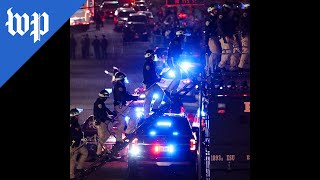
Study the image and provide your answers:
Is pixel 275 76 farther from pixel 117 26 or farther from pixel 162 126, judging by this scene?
pixel 117 26

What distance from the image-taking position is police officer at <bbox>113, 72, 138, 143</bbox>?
20125 millimetres

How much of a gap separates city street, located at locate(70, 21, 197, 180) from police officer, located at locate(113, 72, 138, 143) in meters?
1.04

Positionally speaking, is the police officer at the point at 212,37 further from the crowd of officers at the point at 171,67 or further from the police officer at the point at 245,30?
the police officer at the point at 245,30

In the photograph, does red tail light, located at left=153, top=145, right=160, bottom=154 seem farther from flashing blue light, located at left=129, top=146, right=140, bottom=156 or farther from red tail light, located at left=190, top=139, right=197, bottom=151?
red tail light, located at left=190, top=139, right=197, bottom=151

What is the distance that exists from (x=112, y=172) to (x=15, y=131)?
3.26m

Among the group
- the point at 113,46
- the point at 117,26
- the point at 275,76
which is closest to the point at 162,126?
the point at 275,76

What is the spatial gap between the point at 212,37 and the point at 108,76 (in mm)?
15396

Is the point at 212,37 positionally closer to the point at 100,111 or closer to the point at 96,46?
the point at 100,111

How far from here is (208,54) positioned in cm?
2111

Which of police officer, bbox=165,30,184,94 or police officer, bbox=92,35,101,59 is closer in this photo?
police officer, bbox=165,30,184,94

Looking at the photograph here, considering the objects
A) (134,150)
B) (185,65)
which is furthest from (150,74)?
(134,150)

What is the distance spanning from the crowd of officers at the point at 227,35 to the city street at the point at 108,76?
13.0 ft

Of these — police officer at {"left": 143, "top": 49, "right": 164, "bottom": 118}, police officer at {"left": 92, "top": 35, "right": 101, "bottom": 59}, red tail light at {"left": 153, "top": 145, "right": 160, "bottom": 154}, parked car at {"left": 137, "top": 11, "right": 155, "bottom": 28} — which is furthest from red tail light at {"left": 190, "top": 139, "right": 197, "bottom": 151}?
parked car at {"left": 137, "top": 11, "right": 155, "bottom": 28}

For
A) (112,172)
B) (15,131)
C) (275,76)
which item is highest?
(275,76)
